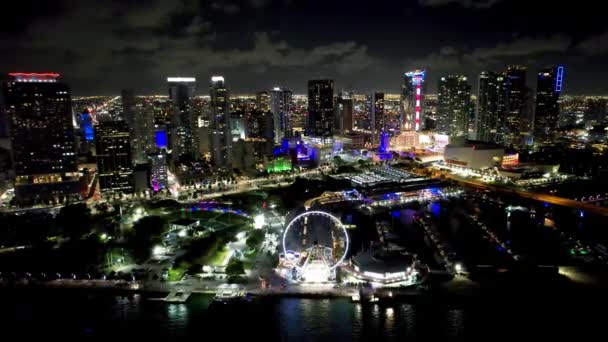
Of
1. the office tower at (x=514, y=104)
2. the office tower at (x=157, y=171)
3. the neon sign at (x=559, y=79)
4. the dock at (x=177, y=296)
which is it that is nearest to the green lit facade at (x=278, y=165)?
the office tower at (x=157, y=171)

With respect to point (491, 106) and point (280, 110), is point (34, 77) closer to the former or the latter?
point (280, 110)

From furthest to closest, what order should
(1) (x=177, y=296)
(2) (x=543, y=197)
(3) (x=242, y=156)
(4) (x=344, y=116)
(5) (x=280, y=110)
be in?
(4) (x=344, y=116) < (5) (x=280, y=110) < (3) (x=242, y=156) < (2) (x=543, y=197) < (1) (x=177, y=296)

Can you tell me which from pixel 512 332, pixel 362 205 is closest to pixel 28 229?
pixel 362 205

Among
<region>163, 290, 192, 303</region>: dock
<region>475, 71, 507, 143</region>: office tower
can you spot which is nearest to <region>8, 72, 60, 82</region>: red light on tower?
<region>163, 290, 192, 303</region>: dock

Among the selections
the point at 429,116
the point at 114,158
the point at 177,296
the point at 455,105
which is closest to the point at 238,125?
the point at 114,158

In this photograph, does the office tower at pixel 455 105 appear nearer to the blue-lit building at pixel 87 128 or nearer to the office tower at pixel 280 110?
the office tower at pixel 280 110

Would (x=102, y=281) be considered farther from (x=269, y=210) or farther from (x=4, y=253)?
(x=269, y=210)
